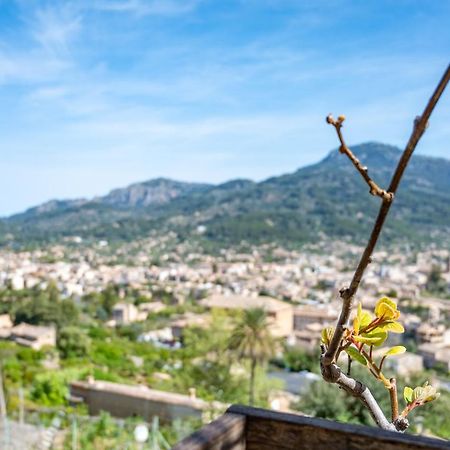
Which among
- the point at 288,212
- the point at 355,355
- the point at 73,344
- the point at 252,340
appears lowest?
the point at 73,344

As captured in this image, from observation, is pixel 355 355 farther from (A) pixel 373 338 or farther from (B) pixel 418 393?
(B) pixel 418 393

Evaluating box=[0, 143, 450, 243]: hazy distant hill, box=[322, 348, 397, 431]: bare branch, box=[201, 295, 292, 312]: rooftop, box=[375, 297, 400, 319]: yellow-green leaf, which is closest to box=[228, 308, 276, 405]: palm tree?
box=[322, 348, 397, 431]: bare branch

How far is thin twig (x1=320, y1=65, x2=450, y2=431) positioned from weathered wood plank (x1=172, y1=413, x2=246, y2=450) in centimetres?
18

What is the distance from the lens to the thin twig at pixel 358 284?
0.39 m

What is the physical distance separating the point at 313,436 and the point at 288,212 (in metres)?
86.4

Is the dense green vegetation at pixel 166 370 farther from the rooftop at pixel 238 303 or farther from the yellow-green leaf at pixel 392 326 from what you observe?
the yellow-green leaf at pixel 392 326

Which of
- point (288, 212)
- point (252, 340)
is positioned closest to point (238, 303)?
point (252, 340)

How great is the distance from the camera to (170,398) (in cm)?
1024

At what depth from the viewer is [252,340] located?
11.5m

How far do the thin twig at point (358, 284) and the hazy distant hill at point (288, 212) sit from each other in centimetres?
7023

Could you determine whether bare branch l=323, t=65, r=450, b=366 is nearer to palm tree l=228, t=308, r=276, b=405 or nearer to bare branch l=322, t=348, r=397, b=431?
bare branch l=322, t=348, r=397, b=431

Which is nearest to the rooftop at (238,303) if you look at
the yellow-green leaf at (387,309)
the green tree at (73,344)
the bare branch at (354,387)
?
the green tree at (73,344)

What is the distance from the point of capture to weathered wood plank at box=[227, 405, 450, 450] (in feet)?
2.12

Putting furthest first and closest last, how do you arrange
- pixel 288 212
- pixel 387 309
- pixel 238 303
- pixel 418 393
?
pixel 288 212 < pixel 238 303 < pixel 418 393 < pixel 387 309
